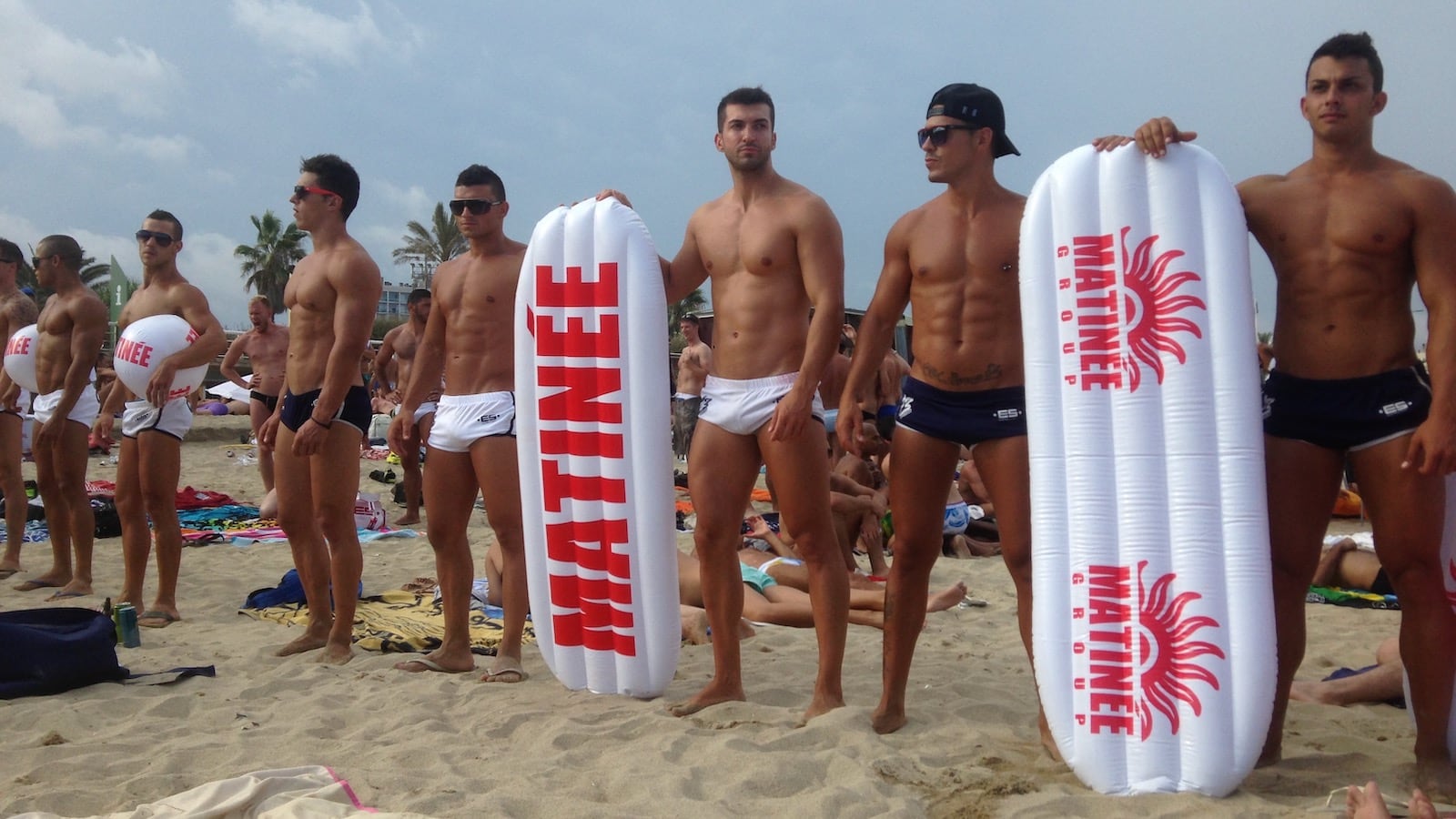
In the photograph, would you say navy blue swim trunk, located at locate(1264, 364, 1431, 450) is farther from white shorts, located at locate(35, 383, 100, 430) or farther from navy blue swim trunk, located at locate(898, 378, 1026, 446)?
white shorts, located at locate(35, 383, 100, 430)

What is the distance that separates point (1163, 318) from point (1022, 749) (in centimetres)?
144

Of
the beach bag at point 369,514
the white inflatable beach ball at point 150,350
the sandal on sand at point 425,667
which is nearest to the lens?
the sandal on sand at point 425,667

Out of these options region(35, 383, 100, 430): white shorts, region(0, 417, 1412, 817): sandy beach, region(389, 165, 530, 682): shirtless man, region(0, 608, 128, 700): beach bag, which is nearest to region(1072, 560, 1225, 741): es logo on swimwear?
region(0, 417, 1412, 817): sandy beach

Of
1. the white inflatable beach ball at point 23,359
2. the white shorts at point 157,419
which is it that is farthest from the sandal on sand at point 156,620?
the white inflatable beach ball at point 23,359

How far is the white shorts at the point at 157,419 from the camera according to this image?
555 centimetres

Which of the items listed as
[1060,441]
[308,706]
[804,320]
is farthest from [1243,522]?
[308,706]

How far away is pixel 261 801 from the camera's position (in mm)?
2764

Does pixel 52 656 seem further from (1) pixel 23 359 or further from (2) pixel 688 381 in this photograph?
(2) pixel 688 381

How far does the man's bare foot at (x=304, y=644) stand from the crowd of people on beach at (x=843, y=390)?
0.22ft

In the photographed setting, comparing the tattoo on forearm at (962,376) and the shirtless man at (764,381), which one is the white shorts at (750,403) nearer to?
the shirtless man at (764,381)

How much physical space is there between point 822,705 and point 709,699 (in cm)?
42

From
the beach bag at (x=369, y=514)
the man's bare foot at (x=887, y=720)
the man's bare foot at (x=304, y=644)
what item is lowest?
the man's bare foot at (x=887, y=720)

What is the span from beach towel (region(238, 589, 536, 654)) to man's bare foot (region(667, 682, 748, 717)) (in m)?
1.38

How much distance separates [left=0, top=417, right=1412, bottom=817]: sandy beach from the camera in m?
2.98
